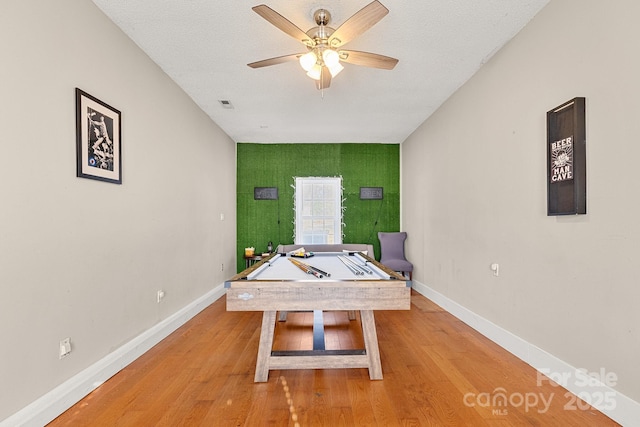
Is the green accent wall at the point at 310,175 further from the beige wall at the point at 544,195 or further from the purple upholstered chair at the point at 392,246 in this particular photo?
the beige wall at the point at 544,195

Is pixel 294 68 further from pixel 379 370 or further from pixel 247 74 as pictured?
pixel 379 370

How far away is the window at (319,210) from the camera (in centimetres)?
621

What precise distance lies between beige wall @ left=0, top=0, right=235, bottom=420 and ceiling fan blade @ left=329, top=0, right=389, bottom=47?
1.71 m

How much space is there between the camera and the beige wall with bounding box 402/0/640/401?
1.81 metres

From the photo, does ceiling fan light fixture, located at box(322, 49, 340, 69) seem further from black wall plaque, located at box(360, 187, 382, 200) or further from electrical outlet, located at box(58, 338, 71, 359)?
black wall plaque, located at box(360, 187, 382, 200)

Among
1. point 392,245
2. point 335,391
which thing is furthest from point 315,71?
point 392,245

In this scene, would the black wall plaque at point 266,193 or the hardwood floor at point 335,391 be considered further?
the black wall plaque at point 266,193

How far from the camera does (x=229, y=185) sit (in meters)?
5.73

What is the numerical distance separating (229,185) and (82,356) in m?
3.83

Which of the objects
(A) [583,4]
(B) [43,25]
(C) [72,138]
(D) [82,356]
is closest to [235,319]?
(D) [82,356]

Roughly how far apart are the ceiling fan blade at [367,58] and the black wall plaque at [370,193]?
3721 mm

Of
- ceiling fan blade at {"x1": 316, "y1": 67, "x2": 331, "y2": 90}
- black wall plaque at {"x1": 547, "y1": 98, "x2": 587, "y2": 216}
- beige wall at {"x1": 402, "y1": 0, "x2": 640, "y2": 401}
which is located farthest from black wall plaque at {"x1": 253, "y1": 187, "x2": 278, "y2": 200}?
black wall plaque at {"x1": 547, "y1": 98, "x2": 587, "y2": 216}

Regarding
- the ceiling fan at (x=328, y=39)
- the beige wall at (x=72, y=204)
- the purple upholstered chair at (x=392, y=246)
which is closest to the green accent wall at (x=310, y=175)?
the purple upholstered chair at (x=392, y=246)

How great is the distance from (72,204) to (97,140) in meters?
0.52
